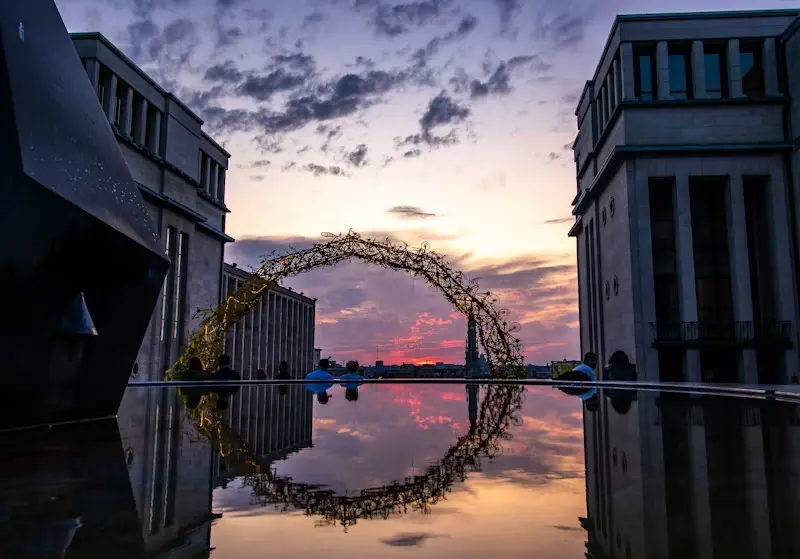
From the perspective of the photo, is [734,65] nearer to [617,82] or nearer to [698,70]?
[698,70]

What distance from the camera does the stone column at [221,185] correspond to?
4312 centimetres

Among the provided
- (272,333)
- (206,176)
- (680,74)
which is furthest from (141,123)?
(272,333)

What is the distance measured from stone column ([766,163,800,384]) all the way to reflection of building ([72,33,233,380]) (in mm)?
29555

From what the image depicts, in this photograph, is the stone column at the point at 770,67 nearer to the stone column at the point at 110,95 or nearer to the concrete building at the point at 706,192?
the concrete building at the point at 706,192

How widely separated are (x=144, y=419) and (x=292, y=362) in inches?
2956

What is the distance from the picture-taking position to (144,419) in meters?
6.83

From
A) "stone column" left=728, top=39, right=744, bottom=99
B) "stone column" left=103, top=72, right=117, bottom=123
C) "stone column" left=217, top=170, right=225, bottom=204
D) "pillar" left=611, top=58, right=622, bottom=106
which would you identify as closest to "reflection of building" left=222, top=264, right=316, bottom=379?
"stone column" left=217, top=170, right=225, bottom=204

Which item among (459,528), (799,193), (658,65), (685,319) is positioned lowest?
(459,528)

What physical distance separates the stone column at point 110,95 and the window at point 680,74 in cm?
2643

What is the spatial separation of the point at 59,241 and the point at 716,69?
32.2 metres

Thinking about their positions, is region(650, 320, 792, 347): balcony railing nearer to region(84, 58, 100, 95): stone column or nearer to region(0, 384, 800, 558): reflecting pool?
region(0, 384, 800, 558): reflecting pool

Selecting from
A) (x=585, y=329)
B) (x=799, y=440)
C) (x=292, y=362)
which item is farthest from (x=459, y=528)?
(x=292, y=362)

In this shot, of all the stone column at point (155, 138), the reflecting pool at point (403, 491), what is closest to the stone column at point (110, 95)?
the stone column at point (155, 138)

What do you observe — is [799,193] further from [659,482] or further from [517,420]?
[659,482]
